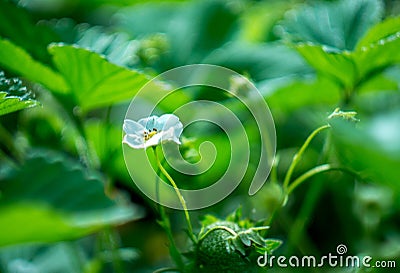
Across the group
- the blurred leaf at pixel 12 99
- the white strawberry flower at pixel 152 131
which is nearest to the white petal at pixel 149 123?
the white strawberry flower at pixel 152 131

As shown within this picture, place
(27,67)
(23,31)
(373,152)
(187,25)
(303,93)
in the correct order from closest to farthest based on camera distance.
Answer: (373,152), (27,67), (23,31), (303,93), (187,25)

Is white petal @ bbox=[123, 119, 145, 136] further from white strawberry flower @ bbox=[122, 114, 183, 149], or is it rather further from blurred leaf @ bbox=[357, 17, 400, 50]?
blurred leaf @ bbox=[357, 17, 400, 50]

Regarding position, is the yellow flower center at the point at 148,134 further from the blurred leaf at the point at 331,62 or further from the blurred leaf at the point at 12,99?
the blurred leaf at the point at 331,62

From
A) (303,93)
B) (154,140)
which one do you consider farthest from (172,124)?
(303,93)

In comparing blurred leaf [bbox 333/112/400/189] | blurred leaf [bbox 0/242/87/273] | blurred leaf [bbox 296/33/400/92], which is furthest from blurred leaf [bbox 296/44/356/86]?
blurred leaf [bbox 0/242/87/273]

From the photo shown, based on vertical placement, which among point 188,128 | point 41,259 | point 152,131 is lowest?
point 41,259

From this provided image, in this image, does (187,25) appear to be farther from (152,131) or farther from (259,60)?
(152,131)
